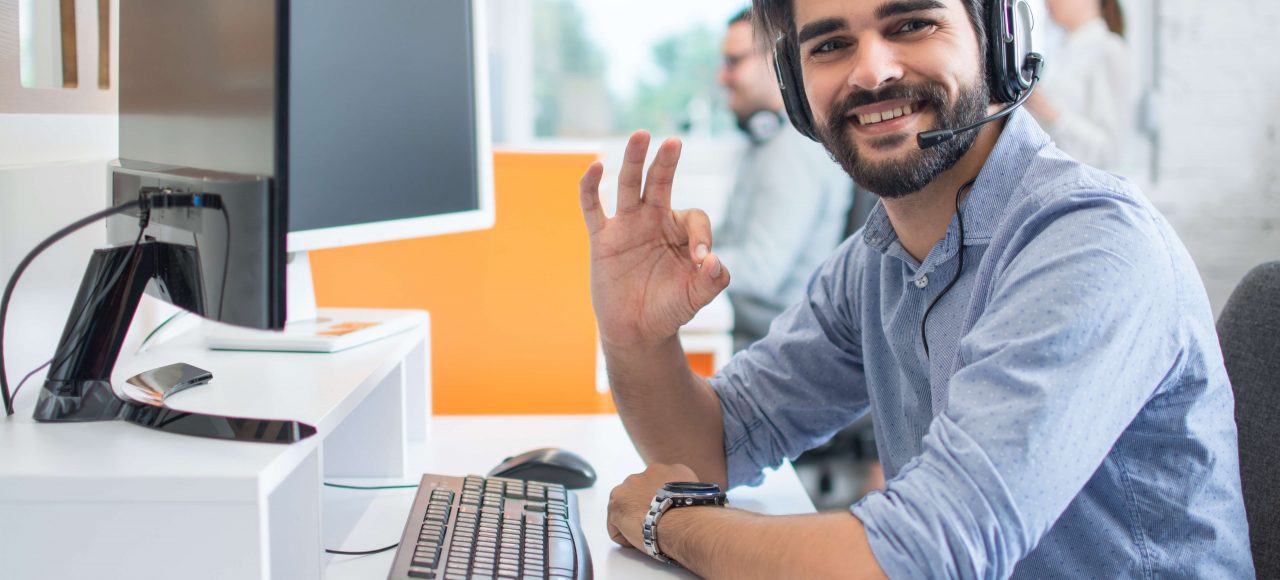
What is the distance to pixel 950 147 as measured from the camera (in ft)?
3.34

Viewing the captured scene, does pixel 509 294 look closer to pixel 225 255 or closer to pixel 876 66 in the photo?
pixel 876 66

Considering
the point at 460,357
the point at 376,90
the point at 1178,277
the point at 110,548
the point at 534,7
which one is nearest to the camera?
the point at 110,548

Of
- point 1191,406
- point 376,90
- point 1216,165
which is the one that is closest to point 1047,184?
point 1191,406

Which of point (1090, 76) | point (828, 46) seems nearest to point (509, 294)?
point (828, 46)

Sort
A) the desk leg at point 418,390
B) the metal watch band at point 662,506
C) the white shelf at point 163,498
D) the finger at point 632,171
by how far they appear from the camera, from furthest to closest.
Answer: the desk leg at point 418,390
the finger at point 632,171
the metal watch band at point 662,506
the white shelf at point 163,498

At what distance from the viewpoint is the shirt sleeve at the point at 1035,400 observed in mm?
709

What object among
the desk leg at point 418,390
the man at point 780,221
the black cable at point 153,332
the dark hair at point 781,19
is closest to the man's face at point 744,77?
the man at point 780,221

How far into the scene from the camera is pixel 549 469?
3.67 ft

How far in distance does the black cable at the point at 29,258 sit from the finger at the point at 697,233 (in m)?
0.49

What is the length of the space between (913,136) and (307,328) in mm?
657

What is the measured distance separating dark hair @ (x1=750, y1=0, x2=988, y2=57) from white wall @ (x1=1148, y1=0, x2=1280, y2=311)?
9.21 feet

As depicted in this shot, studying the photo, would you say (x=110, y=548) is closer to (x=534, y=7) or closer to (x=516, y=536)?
(x=516, y=536)

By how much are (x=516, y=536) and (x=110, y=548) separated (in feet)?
1.02

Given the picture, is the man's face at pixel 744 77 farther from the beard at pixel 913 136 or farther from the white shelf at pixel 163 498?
the white shelf at pixel 163 498
